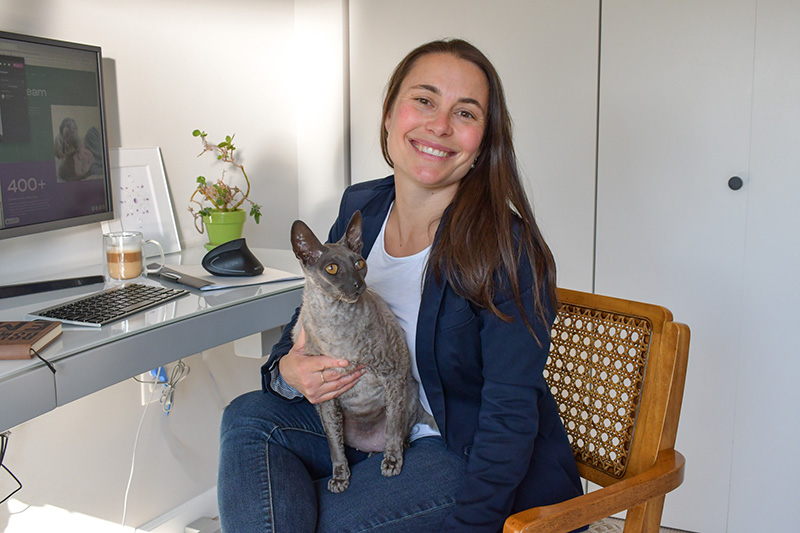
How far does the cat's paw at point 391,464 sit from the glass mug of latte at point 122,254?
0.94 metres

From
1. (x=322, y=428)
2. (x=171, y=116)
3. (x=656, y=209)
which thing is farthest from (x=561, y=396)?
(x=171, y=116)

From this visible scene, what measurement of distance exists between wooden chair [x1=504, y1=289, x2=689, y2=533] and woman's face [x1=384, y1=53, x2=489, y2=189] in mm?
362

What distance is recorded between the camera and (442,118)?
1.34 metres

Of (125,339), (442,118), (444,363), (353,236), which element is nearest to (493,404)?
(444,363)

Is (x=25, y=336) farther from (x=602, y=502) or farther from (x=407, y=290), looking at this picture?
(x=602, y=502)

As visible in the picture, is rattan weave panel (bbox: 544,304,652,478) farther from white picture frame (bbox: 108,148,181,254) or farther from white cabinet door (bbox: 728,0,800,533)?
white picture frame (bbox: 108,148,181,254)

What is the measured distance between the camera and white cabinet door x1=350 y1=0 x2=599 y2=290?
2279 mm

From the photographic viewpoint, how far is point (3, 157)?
1685 millimetres

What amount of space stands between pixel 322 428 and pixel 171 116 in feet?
4.37

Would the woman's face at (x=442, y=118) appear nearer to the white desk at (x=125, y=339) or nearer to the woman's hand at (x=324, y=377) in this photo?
the woman's hand at (x=324, y=377)

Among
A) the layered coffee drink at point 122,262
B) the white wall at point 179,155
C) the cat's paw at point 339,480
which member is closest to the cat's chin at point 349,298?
the cat's paw at point 339,480

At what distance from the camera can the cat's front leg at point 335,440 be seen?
126cm

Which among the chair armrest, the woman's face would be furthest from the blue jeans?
the woman's face

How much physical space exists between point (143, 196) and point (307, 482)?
1287mm
